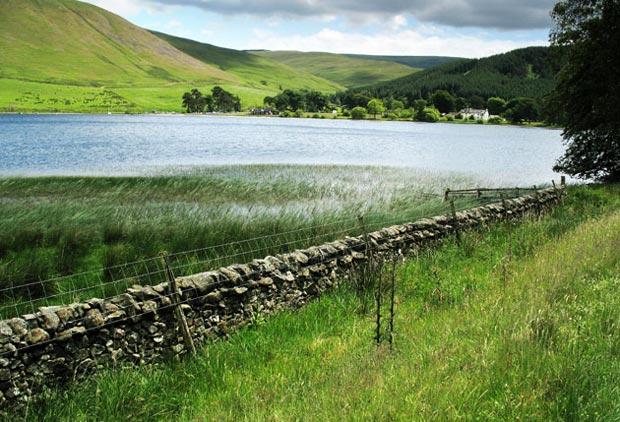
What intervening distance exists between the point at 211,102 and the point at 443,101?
91455mm

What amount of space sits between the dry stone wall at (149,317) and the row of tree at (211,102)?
6375 inches

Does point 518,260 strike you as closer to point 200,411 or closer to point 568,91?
point 200,411

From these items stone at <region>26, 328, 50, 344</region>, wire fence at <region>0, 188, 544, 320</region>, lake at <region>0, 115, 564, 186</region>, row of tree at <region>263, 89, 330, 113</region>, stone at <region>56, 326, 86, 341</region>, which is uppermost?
row of tree at <region>263, 89, 330, 113</region>

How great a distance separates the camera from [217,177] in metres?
27.1

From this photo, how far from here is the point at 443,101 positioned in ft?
633

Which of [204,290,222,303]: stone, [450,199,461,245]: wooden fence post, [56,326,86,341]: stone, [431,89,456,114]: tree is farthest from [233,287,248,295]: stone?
[431,89,456,114]: tree

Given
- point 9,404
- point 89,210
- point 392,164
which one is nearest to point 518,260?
point 9,404

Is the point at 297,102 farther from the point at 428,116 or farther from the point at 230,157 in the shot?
the point at 230,157

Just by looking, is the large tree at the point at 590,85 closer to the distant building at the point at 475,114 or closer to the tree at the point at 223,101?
the distant building at the point at 475,114

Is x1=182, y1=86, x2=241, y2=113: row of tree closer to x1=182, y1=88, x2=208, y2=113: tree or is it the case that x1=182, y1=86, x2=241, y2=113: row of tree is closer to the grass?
x1=182, y1=88, x2=208, y2=113: tree

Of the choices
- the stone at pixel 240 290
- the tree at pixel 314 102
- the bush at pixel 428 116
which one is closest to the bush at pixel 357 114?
the bush at pixel 428 116

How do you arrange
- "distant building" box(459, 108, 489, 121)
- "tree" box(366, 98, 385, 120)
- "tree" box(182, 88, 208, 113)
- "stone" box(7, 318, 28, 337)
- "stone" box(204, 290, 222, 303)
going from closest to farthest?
"stone" box(7, 318, 28, 337) → "stone" box(204, 290, 222, 303) → "tree" box(182, 88, 208, 113) → "distant building" box(459, 108, 489, 121) → "tree" box(366, 98, 385, 120)

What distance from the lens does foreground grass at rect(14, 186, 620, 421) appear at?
397 cm

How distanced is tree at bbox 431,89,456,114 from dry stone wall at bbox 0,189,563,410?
19299 centimetres
